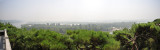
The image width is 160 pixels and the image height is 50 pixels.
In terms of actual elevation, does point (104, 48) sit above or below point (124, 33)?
below

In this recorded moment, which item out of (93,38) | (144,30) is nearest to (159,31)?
(144,30)

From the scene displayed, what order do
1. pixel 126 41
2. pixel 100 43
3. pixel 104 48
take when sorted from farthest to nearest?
pixel 126 41, pixel 100 43, pixel 104 48

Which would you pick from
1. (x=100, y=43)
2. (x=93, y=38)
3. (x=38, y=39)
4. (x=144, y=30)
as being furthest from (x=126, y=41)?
(x=38, y=39)

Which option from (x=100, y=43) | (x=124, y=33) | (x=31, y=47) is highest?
(x=124, y=33)

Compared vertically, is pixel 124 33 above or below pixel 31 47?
above

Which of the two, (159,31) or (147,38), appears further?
(147,38)

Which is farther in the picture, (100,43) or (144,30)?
(144,30)

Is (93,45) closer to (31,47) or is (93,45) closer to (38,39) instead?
(38,39)

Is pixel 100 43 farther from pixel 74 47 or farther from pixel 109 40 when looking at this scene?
pixel 74 47

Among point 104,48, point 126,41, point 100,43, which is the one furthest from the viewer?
point 126,41
